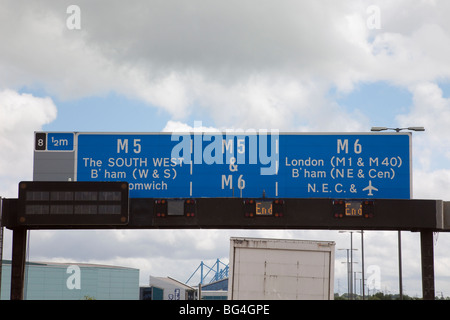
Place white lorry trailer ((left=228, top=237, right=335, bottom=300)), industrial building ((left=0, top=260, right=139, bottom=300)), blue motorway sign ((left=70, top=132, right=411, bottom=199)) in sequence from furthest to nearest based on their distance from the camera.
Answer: industrial building ((left=0, top=260, right=139, bottom=300)), blue motorway sign ((left=70, top=132, right=411, bottom=199)), white lorry trailer ((left=228, top=237, right=335, bottom=300))

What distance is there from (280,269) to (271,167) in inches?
302

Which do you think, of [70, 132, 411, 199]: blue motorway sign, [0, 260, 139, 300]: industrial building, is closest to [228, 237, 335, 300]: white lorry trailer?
[70, 132, 411, 199]: blue motorway sign

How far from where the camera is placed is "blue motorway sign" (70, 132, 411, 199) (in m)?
34.7

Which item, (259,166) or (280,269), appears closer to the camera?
(280,269)

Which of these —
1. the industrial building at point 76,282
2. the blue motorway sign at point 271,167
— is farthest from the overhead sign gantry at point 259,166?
the industrial building at point 76,282

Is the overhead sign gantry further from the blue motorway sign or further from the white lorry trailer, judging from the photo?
the white lorry trailer

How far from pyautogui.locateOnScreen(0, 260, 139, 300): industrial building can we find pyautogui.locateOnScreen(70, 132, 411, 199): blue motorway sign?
130482 millimetres

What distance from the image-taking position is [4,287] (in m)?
164

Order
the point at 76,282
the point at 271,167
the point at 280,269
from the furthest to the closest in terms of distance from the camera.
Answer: the point at 76,282
the point at 271,167
the point at 280,269

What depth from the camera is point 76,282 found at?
181250mm

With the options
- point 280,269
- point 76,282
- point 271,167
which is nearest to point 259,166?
point 271,167

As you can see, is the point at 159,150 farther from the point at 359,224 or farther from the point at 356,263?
the point at 356,263

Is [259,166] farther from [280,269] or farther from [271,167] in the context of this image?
[280,269]
